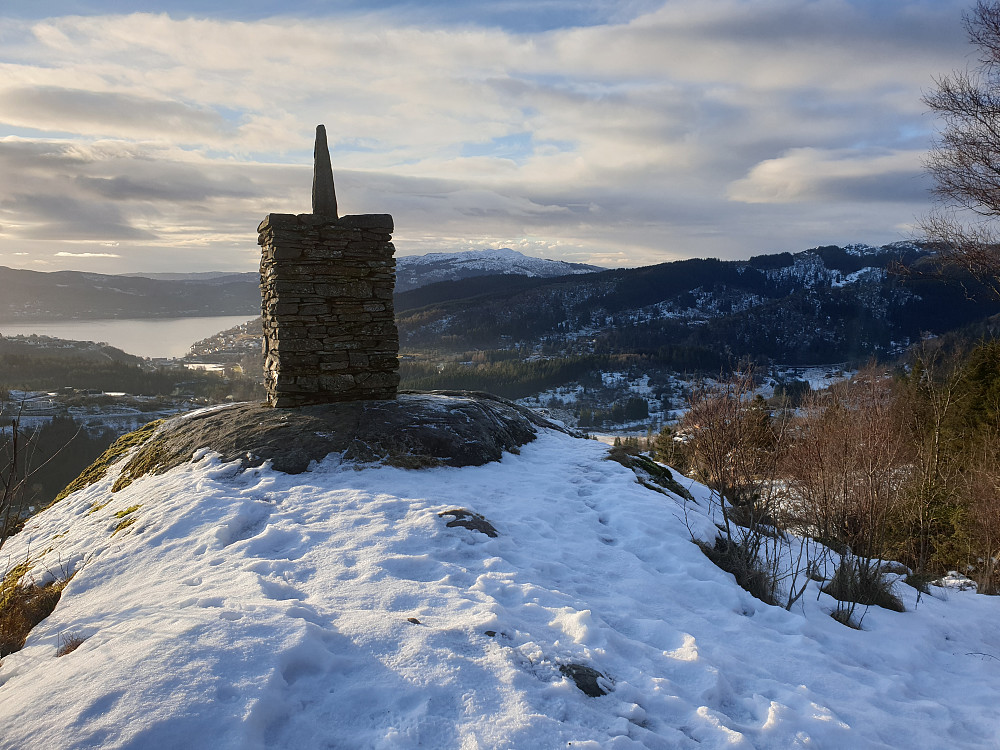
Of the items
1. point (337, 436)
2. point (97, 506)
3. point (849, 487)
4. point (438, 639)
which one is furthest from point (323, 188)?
point (849, 487)

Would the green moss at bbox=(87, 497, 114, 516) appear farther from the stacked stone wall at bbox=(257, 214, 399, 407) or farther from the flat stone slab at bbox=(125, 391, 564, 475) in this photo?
the stacked stone wall at bbox=(257, 214, 399, 407)

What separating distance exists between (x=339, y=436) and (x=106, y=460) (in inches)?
191

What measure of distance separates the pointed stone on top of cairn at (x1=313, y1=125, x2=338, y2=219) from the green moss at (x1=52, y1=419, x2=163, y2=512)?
492 centimetres

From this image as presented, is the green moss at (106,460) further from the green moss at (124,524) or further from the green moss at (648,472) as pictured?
the green moss at (648,472)

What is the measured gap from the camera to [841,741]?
2992 mm

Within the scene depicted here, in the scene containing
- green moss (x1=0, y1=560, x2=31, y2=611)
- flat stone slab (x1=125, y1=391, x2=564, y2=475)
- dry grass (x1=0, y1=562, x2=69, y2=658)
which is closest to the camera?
dry grass (x1=0, y1=562, x2=69, y2=658)

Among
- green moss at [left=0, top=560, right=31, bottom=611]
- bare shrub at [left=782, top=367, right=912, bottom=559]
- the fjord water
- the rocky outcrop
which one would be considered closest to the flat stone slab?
the rocky outcrop

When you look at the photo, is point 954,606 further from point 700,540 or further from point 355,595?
point 355,595

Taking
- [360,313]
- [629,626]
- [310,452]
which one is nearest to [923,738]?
[629,626]

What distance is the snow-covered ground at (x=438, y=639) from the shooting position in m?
2.58

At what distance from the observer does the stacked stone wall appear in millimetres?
8578

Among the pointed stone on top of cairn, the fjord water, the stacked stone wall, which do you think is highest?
the pointed stone on top of cairn

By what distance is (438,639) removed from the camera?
329cm

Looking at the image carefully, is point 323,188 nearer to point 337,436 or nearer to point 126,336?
point 337,436
